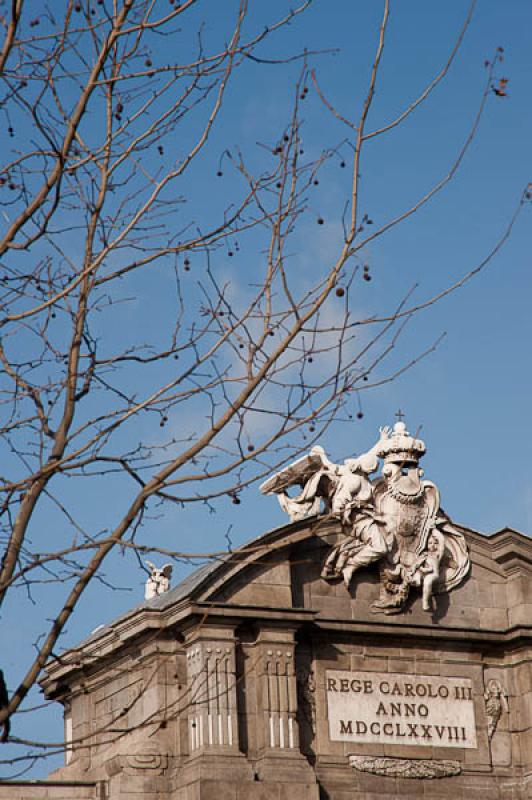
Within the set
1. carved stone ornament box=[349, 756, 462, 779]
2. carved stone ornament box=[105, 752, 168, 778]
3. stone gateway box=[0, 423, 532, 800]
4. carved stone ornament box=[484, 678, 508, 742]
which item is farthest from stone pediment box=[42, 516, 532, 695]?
carved stone ornament box=[349, 756, 462, 779]

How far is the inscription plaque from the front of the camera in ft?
84.7

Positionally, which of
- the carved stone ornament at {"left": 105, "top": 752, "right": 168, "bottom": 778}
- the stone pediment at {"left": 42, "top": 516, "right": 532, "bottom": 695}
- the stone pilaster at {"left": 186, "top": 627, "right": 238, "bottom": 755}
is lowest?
the carved stone ornament at {"left": 105, "top": 752, "right": 168, "bottom": 778}

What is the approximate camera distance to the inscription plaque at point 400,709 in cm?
2583

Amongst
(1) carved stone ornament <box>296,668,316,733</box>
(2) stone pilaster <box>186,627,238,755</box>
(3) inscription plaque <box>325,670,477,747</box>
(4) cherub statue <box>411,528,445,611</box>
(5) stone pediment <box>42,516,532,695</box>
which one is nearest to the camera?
(2) stone pilaster <box>186,627,238,755</box>

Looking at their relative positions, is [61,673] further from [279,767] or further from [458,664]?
[458,664]

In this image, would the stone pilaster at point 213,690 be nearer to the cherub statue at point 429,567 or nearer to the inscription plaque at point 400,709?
the inscription plaque at point 400,709

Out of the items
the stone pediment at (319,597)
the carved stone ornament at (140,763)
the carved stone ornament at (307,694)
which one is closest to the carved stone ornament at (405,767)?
the carved stone ornament at (307,694)

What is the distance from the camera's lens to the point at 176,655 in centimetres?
2527

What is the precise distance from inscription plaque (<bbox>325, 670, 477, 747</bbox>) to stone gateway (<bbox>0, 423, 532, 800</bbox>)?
23 mm

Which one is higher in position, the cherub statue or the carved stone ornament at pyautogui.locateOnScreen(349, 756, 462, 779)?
the cherub statue

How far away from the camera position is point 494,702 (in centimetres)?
2695

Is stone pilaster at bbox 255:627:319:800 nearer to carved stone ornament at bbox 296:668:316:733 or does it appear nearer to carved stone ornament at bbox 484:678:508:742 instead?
carved stone ornament at bbox 296:668:316:733

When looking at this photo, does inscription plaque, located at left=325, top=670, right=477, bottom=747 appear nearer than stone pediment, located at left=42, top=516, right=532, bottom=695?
No

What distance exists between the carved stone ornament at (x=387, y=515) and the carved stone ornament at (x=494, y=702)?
5.27 ft
